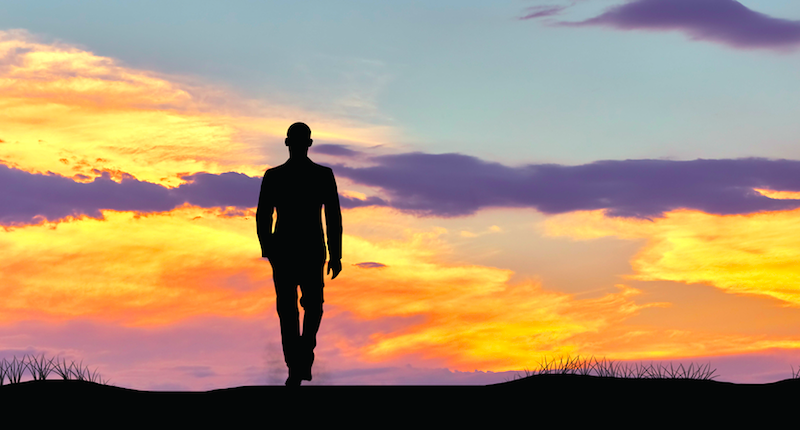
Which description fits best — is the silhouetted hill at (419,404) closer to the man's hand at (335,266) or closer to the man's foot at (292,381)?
the man's foot at (292,381)

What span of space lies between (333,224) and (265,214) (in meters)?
0.82

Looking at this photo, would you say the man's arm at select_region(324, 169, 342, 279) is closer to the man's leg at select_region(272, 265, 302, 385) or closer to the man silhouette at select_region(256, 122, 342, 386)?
the man silhouette at select_region(256, 122, 342, 386)

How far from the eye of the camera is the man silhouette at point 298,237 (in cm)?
964

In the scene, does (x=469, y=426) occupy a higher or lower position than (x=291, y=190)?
lower

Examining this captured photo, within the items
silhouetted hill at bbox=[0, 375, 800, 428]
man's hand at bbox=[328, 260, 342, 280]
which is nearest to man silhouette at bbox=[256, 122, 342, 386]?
man's hand at bbox=[328, 260, 342, 280]

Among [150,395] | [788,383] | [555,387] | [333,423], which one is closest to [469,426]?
[333,423]

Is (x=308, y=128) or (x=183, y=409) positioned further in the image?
(x=308, y=128)

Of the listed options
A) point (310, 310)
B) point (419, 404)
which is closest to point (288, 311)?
point (310, 310)

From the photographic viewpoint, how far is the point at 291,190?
967cm

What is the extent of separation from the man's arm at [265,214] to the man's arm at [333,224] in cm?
67

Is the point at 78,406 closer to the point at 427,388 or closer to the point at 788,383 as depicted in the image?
the point at 427,388

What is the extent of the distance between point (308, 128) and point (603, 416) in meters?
4.83

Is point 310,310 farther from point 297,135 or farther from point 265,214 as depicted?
point 297,135

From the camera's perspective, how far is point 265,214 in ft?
32.1
